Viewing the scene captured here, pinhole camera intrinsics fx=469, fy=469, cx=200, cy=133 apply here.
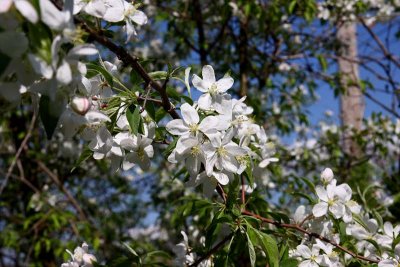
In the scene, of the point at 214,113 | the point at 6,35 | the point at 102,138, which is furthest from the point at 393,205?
the point at 6,35

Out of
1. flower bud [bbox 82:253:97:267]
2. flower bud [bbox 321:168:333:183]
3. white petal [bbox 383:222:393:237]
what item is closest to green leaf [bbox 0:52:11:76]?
flower bud [bbox 82:253:97:267]

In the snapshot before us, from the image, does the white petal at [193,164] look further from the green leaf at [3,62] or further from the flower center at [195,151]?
the green leaf at [3,62]

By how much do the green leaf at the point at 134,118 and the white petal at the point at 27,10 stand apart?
1.26 ft

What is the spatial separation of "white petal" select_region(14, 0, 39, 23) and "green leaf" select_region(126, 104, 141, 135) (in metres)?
0.38

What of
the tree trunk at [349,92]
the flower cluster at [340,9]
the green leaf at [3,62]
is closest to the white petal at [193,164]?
the green leaf at [3,62]

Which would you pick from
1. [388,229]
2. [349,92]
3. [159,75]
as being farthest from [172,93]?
[349,92]

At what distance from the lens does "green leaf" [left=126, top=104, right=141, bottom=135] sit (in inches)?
38.3

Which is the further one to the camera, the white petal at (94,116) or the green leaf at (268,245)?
the green leaf at (268,245)

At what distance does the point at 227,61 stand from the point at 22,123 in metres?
1.87

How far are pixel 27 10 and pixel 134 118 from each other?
1.32ft

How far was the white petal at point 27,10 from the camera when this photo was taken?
62 cm

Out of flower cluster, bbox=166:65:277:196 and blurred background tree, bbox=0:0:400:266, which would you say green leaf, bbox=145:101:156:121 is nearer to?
flower cluster, bbox=166:65:277:196

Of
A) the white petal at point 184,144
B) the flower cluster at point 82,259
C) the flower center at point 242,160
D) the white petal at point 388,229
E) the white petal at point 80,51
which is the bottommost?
the flower cluster at point 82,259

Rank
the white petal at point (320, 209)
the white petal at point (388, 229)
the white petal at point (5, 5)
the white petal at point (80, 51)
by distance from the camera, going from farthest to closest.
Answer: the white petal at point (388, 229) → the white petal at point (320, 209) → the white petal at point (80, 51) → the white petal at point (5, 5)
